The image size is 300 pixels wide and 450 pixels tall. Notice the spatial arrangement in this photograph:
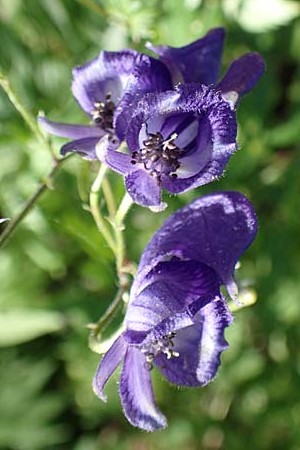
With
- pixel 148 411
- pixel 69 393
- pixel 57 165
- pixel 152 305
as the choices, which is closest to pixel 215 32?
pixel 57 165

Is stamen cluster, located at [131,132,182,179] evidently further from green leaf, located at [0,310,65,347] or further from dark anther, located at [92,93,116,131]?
green leaf, located at [0,310,65,347]

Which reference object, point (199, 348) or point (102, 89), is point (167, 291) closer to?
point (199, 348)

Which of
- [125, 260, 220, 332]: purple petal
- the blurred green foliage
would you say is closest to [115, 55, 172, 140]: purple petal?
[125, 260, 220, 332]: purple petal

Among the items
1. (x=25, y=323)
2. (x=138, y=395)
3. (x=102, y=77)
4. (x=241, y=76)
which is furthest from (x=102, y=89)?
(x=25, y=323)

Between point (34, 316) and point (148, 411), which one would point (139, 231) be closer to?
point (34, 316)

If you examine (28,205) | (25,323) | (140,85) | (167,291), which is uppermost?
(140,85)

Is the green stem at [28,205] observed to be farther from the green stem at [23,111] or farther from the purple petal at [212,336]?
the purple petal at [212,336]
